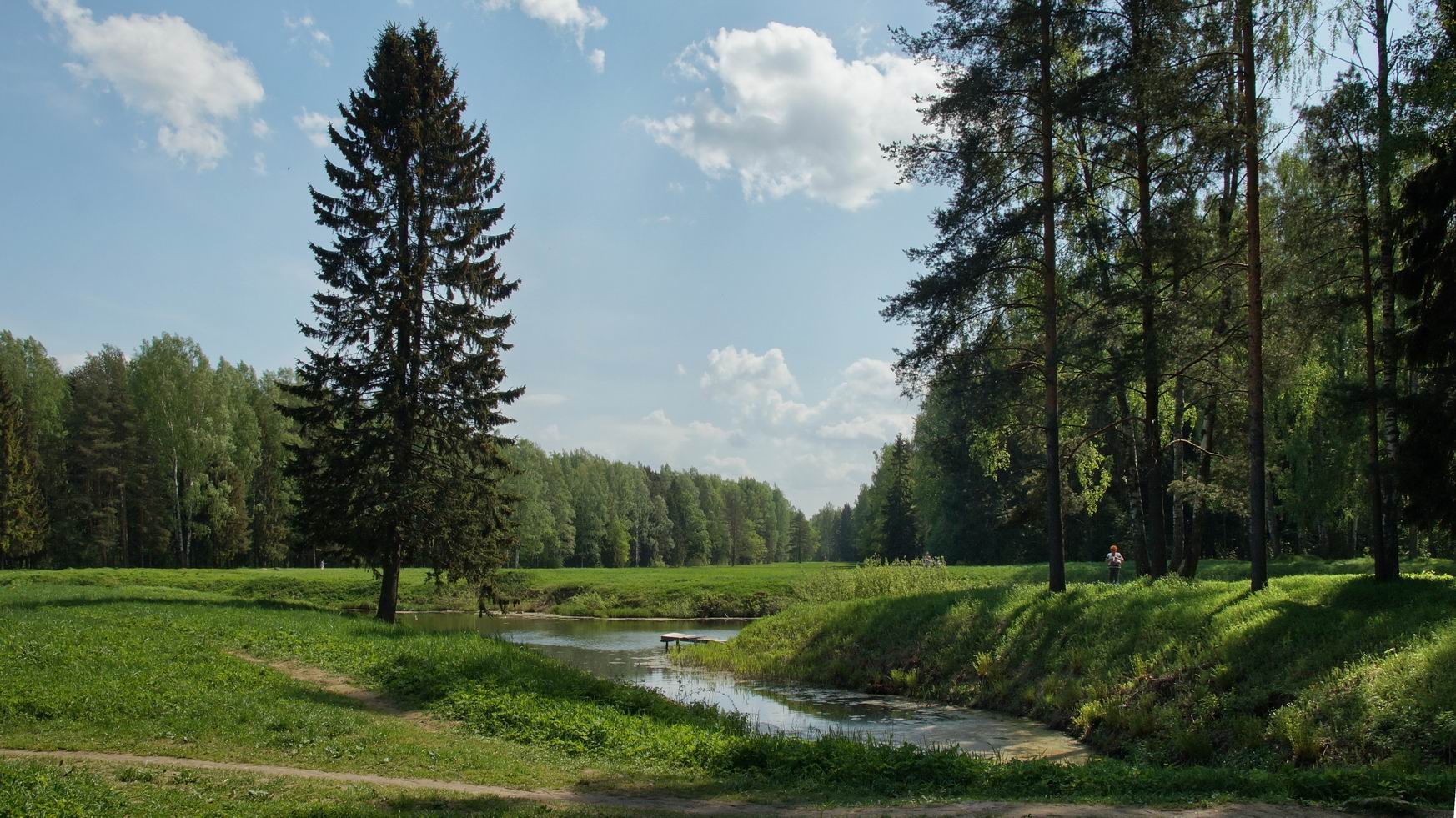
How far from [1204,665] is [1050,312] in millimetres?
8589

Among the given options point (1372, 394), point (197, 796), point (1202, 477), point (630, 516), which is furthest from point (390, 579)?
point (630, 516)

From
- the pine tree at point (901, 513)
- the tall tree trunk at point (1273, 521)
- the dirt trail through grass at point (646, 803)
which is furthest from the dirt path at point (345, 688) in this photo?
the pine tree at point (901, 513)

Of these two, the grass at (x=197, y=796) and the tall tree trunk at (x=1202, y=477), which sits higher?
the tall tree trunk at (x=1202, y=477)

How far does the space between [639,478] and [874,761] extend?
110680 mm

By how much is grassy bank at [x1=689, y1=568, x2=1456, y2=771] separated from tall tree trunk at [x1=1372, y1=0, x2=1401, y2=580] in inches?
31.7

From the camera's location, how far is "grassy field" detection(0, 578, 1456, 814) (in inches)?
322

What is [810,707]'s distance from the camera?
19359 millimetres

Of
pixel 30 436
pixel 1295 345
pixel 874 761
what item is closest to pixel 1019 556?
pixel 1295 345

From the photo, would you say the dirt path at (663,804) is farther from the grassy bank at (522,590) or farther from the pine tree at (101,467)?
the pine tree at (101,467)

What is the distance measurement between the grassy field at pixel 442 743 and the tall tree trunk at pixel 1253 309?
248 inches

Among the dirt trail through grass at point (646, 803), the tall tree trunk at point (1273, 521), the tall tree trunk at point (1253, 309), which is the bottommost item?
the dirt trail through grass at point (646, 803)

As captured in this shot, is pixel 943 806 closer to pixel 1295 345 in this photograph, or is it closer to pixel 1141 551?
pixel 1295 345

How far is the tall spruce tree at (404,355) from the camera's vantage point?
2314 centimetres

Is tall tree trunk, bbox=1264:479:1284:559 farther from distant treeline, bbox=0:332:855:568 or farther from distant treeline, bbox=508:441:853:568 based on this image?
distant treeline, bbox=508:441:853:568
